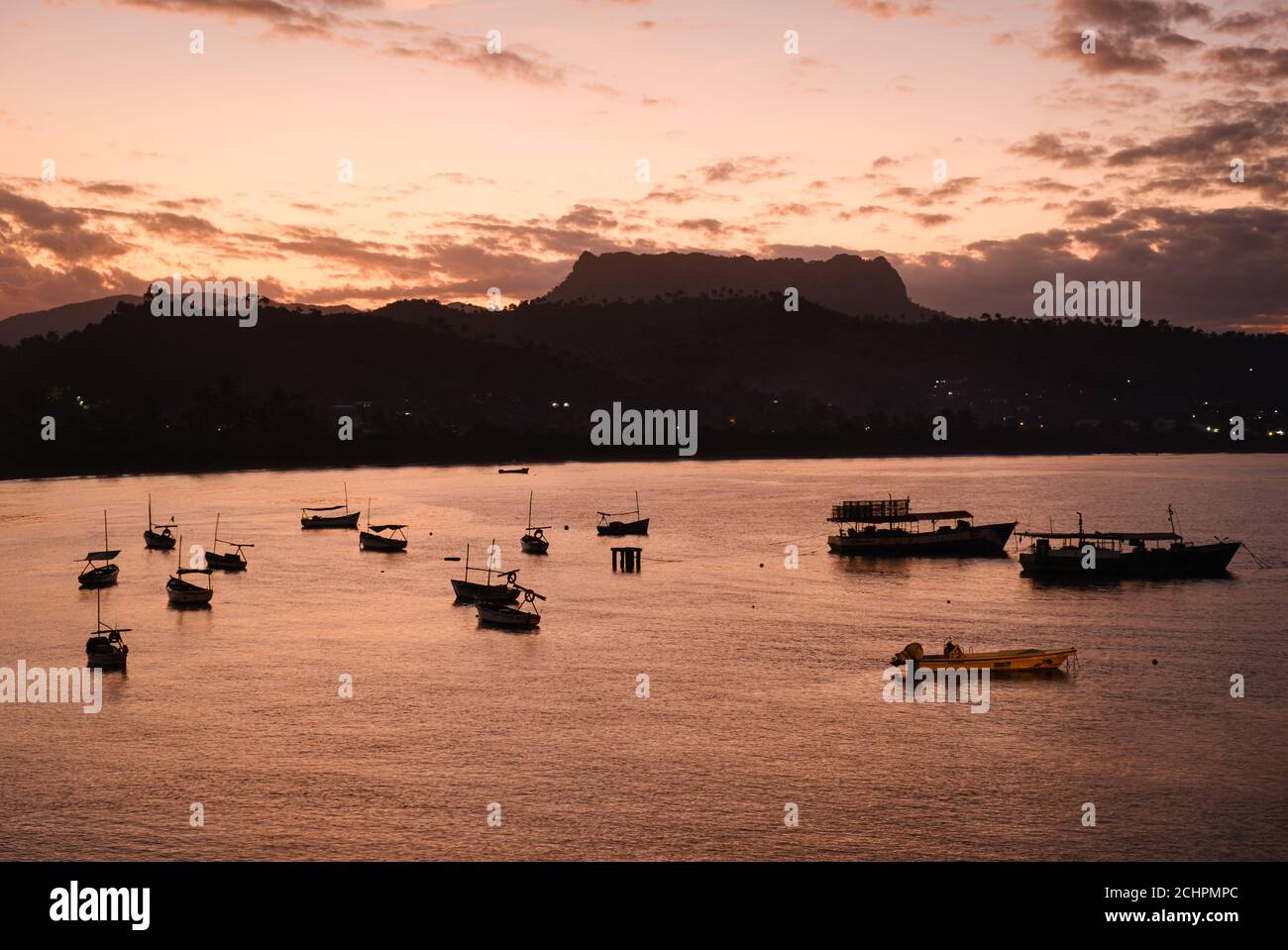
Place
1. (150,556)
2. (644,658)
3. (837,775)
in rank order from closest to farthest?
(837,775) → (644,658) → (150,556)

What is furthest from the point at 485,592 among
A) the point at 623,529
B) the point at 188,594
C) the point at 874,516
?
the point at 874,516

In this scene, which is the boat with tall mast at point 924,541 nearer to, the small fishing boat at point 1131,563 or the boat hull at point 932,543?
the boat hull at point 932,543

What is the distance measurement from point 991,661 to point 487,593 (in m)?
39.5

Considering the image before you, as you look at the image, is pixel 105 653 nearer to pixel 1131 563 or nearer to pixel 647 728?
pixel 647 728

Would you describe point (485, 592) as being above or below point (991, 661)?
above

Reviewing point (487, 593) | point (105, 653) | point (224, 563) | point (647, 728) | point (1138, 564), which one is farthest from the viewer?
point (224, 563)

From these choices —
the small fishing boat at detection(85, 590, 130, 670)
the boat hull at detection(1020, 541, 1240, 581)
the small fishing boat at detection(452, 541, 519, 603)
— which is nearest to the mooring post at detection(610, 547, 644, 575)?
the small fishing boat at detection(452, 541, 519, 603)

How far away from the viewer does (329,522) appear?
158 meters

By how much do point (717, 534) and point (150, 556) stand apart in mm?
67703

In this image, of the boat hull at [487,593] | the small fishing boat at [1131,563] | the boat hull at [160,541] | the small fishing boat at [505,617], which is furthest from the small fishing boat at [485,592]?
the boat hull at [160,541]
